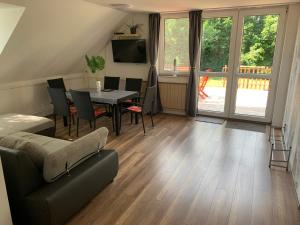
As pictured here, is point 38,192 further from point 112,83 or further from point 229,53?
point 229,53

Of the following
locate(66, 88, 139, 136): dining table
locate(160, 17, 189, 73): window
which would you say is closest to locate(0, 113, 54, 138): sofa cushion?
locate(66, 88, 139, 136): dining table

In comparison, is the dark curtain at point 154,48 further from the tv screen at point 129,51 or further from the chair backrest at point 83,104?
the chair backrest at point 83,104

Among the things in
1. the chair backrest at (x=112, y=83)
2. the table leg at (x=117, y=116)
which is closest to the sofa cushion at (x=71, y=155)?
the table leg at (x=117, y=116)

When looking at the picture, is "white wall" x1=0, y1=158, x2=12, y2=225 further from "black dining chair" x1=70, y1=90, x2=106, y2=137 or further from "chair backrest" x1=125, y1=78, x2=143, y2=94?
"chair backrest" x1=125, y1=78, x2=143, y2=94

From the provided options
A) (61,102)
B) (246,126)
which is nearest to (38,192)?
(61,102)

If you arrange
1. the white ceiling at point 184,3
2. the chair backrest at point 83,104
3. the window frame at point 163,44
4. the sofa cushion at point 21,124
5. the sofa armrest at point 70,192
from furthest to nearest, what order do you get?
the window frame at point 163,44
the white ceiling at point 184,3
the chair backrest at point 83,104
the sofa cushion at point 21,124
the sofa armrest at point 70,192

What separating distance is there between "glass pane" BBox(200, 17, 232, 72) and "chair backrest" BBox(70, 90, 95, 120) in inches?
106

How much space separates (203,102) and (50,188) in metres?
4.31

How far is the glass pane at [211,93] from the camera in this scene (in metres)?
5.11

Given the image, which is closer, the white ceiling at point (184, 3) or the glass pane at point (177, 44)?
the white ceiling at point (184, 3)

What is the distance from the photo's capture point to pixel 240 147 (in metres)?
3.62

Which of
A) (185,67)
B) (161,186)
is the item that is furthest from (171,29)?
(161,186)

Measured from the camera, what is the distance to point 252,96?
500cm

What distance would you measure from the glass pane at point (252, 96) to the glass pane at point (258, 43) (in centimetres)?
23
